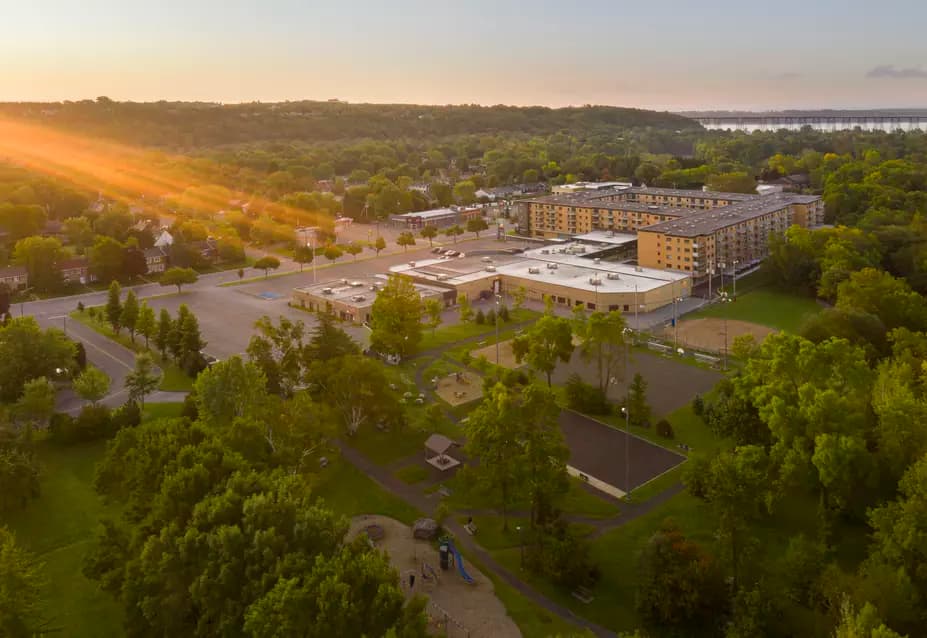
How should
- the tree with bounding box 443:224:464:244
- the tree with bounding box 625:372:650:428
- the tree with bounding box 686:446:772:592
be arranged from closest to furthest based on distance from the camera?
the tree with bounding box 686:446:772:592 → the tree with bounding box 625:372:650:428 → the tree with bounding box 443:224:464:244

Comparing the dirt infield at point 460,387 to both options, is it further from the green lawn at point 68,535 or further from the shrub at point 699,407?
the green lawn at point 68,535

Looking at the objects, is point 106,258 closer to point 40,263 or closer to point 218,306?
→ point 40,263

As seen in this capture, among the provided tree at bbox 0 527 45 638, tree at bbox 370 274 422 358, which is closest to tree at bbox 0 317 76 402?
tree at bbox 370 274 422 358

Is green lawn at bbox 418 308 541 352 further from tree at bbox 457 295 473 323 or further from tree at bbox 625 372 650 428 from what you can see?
tree at bbox 625 372 650 428

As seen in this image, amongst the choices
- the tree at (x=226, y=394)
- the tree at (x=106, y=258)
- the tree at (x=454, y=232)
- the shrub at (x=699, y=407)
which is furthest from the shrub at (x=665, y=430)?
the tree at (x=454, y=232)

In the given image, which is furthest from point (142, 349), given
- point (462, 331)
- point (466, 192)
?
point (466, 192)

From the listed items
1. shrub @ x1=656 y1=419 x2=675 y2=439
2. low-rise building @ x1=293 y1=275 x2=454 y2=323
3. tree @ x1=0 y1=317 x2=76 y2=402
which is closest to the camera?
shrub @ x1=656 y1=419 x2=675 y2=439

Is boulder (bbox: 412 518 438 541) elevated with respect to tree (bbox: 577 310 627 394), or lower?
lower
